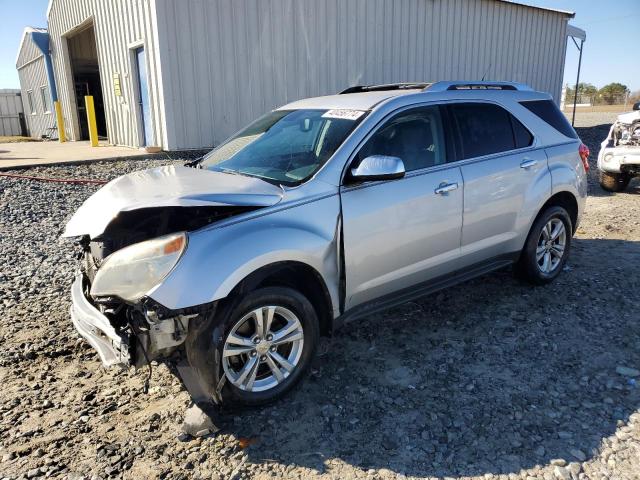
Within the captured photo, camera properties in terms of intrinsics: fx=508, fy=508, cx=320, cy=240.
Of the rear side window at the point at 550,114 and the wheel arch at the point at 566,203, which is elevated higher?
the rear side window at the point at 550,114

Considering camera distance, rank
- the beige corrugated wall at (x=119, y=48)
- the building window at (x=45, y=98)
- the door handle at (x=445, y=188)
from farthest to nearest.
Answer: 1. the building window at (x=45, y=98)
2. the beige corrugated wall at (x=119, y=48)
3. the door handle at (x=445, y=188)

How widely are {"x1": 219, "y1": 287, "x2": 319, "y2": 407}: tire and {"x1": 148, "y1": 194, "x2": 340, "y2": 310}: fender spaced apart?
19cm

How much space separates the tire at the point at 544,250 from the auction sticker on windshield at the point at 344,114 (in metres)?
2.08

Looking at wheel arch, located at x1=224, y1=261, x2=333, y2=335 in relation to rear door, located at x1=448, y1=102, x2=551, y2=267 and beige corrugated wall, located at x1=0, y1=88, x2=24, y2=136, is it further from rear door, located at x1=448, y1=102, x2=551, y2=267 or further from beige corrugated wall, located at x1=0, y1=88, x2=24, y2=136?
beige corrugated wall, located at x1=0, y1=88, x2=24, y2=136

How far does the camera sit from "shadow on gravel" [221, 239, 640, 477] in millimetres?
2689

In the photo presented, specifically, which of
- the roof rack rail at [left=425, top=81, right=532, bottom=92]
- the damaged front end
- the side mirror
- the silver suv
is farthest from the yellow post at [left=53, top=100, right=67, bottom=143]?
the side mirror

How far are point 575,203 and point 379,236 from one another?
265cm

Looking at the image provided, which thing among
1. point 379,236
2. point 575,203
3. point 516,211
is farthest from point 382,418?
point 575,203

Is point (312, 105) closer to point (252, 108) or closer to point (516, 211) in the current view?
point (516, 211)

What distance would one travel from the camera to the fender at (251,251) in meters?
2.57

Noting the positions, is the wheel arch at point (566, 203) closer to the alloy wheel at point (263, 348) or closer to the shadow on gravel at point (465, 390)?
the shadow on gravel at point (465, 390)

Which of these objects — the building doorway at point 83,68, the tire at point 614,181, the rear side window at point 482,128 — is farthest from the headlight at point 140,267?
the building doorway at point 83,68

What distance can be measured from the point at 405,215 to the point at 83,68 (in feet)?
65.6

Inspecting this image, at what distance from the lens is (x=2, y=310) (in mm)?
4445
